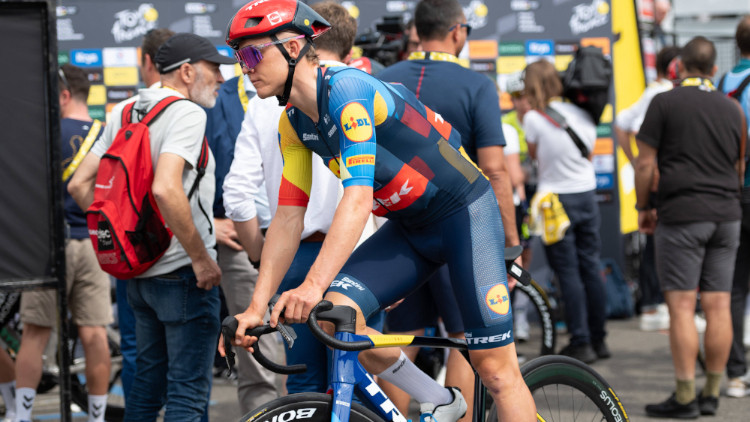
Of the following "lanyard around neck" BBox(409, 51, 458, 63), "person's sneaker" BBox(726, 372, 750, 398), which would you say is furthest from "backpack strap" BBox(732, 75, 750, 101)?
"lanyard around neck" BBox(409, 51, 458, 63)

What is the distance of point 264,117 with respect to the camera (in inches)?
177

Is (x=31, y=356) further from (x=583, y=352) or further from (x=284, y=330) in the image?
(x=583, y=352)

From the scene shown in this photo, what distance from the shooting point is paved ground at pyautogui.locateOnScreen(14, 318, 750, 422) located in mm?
6355

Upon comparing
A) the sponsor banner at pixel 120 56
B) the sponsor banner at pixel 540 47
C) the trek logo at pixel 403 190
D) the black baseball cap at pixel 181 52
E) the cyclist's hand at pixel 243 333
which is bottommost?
the cyclist's hand at pixel 243 333

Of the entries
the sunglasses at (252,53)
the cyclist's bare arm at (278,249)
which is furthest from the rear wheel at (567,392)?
the sunglasses at (252,53)

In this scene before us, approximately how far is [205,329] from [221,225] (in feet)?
3.06

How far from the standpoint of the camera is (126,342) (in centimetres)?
523

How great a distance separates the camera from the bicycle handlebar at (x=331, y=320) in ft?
9.66

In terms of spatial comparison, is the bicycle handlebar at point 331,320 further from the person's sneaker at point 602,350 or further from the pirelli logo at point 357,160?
the person's sneaker at point 602,350

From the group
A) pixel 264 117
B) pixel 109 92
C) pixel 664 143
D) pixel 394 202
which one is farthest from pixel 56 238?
pixel 109 92

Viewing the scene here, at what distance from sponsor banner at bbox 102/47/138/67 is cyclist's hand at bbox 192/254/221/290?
507 cm

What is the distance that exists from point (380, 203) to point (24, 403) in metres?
2.99

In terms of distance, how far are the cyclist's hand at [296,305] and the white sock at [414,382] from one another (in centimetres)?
71

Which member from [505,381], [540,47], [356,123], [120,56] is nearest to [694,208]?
[505,381]
